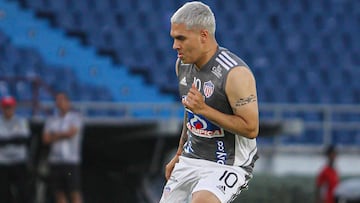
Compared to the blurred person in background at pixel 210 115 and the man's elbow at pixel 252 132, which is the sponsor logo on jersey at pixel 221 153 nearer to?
the blurred person in background at pixel 210 115

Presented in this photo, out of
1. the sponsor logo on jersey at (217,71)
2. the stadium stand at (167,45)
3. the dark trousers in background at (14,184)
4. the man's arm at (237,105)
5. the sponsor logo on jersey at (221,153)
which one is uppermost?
the sponsor logo on jersey at (217,71)

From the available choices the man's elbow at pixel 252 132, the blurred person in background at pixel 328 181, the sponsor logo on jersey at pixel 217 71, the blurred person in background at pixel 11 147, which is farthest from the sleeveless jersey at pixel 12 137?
the man's elbow at pixel 252 132

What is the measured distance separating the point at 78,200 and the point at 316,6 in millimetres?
9216

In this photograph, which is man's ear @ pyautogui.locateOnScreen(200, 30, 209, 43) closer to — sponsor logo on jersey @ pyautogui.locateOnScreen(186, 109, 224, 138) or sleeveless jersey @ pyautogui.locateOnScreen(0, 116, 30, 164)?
sponsor logo on jersey @ pyautogui.locateOnScreen(186, 109, 224, 138)

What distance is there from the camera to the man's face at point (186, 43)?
23.9ft

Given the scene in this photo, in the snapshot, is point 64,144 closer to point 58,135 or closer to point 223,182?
point 58,135

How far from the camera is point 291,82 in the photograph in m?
20.8

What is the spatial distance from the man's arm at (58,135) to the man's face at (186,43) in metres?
7.58

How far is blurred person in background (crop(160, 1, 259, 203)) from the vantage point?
284 inches

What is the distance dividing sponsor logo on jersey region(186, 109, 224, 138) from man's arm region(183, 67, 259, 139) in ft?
0.81

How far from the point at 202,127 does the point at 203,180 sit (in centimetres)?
39

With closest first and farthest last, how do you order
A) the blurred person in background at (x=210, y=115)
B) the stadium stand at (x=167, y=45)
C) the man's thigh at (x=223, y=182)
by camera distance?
the blurred person in background at (x=210, y=115) < the man's thigh at (x=223, y=182) < the stadium stand at (x=167, y=45)

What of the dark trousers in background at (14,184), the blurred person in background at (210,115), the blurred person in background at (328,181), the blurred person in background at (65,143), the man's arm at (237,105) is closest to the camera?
the man's arm at (237,105)

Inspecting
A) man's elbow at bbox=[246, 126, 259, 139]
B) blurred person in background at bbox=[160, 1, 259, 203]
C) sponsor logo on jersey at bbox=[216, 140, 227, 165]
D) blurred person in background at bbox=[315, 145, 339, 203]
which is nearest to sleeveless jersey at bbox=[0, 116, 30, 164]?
blurred person in background at bbox=[315, 145, 339, 203]
